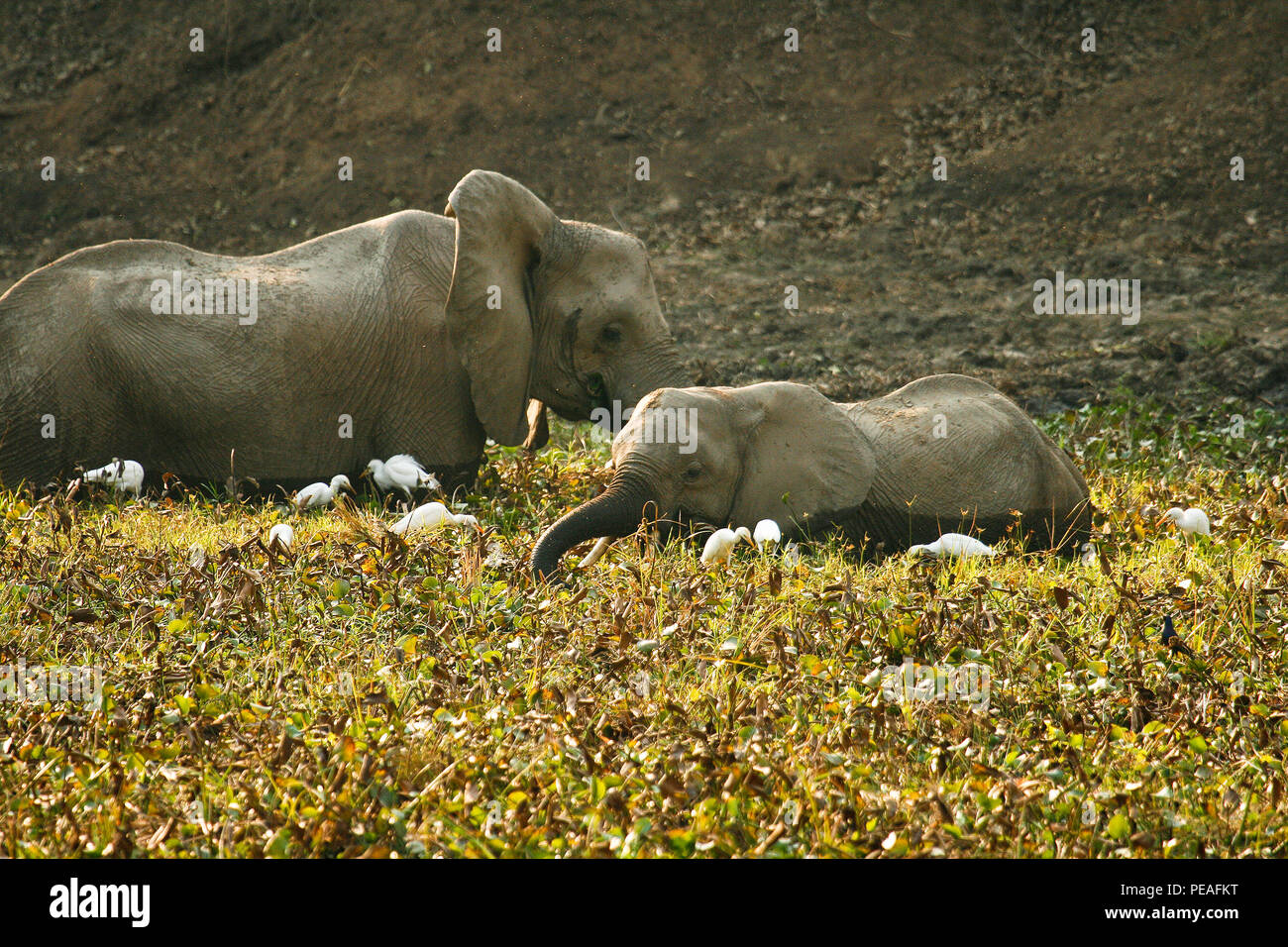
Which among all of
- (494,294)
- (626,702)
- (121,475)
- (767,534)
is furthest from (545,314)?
(626,702)

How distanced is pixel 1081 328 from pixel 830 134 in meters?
5.69

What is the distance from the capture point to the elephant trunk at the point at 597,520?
6227 millimetres

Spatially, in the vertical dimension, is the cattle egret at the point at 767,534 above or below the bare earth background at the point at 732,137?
below

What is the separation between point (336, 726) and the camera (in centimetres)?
415

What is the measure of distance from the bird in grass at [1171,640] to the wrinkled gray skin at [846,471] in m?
1.76

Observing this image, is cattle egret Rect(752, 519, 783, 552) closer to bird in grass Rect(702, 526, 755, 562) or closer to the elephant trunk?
bird in grass Rect(702, 526, 755, 562)

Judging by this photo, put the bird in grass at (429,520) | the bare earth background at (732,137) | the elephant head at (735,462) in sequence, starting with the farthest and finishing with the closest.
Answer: the bare earth background at (732,137) < the bird in grass at (429,520) < the elephant head at (735,462)

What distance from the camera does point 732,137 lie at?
17.9 meters

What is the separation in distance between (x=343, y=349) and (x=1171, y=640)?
16.0ft

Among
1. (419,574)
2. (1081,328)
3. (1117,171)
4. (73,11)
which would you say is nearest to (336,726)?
(419,574)

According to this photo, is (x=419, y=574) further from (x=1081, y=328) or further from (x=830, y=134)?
(x=830, y=134)

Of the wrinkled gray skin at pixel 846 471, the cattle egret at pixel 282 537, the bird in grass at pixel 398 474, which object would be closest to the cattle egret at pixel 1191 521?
the wrinkled gray skin at pixel 846 471

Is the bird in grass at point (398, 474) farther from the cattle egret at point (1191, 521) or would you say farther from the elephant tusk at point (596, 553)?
the cattle egret at point (1191, 521)

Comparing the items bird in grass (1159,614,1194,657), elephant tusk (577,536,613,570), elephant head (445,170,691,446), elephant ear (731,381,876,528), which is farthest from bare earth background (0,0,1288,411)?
bird in grass (1159,614,1194,657)
